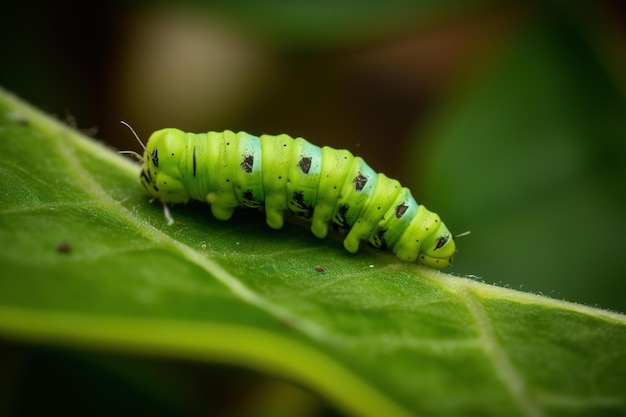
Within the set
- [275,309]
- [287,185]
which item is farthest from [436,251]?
[275,309]

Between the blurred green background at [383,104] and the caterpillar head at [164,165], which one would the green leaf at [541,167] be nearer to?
the blurred green background at [383,104]

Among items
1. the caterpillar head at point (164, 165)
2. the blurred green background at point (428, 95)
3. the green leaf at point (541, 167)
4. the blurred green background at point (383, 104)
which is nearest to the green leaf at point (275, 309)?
the caterpillar head at point (164, 165)

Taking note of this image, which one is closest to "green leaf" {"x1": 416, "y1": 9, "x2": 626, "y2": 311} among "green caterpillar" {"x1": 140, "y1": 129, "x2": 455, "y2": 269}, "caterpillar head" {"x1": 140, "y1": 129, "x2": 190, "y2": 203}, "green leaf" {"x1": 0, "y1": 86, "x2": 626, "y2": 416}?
"green caterpillar" {"x1": 140, "y1": 129, "x2": 455, "y2": 269}

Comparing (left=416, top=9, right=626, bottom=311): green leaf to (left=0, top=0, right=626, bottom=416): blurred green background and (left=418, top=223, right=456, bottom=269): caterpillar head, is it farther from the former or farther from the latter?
(left=418, top=223, right=456, bottom=269): caterpillar head

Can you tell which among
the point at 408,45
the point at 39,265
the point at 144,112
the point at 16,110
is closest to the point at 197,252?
the point at 39,265

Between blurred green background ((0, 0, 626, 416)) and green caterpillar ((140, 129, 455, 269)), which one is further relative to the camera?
blurred green background ((0, 0, 626, 416))

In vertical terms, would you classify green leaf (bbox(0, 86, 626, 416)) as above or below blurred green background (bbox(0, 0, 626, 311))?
below

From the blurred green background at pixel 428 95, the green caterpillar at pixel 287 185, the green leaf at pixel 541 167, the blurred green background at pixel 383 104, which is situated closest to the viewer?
the green caterpillar at pixel 287 185

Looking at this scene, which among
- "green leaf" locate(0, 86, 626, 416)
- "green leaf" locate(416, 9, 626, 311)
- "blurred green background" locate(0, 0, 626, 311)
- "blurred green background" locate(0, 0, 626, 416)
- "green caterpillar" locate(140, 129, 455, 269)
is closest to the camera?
"green leaf" locate(0, 86, 626, 416)
